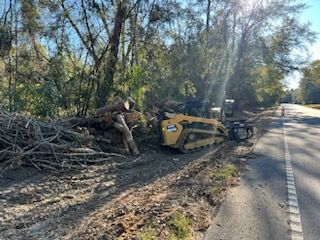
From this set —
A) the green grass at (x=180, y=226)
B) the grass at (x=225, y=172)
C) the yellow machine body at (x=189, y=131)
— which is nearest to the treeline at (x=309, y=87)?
the yellow machine body at (x=189, y=131)

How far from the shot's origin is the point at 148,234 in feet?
14.0

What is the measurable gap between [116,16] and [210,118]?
5948 millimetres

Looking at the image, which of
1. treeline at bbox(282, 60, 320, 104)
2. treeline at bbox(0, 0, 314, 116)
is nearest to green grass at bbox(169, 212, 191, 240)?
treeline at bbox(0, 0, 314, 116)

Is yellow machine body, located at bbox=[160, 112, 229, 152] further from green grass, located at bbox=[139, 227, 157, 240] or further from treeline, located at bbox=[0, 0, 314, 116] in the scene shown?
green grass, located at bbox=[139, 227, 157, 240]

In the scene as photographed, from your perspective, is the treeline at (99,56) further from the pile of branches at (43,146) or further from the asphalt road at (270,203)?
the asphalt road at (270,203)

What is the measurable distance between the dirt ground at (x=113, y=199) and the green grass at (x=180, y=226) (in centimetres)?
5

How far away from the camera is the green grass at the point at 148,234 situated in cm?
414

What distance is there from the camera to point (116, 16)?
558 inches

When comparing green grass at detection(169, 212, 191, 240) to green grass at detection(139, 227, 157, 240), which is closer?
green grass at detection(139, 227, 157, 240)

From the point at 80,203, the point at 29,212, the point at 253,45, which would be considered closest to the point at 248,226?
the point at 80,203

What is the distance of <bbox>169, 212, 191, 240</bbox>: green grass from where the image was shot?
4.32 meters

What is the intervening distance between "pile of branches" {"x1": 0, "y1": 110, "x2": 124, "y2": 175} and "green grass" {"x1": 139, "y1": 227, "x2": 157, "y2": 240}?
3.99 metres

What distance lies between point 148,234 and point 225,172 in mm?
3896

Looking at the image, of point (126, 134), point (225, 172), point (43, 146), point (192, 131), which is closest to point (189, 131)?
point (192, 131)
